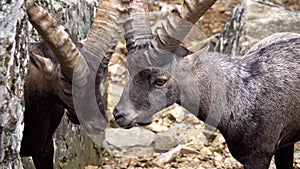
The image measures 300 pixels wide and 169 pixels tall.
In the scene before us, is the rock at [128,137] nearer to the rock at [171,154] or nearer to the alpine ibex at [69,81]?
the rock at [171,154]

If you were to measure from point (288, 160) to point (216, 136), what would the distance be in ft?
6.95

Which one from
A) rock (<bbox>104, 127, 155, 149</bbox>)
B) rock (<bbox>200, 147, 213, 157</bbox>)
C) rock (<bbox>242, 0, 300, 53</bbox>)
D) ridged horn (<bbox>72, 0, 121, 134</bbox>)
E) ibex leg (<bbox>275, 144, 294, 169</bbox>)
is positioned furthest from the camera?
rock (<bbox>242, 0, 300, 53</bbox>)

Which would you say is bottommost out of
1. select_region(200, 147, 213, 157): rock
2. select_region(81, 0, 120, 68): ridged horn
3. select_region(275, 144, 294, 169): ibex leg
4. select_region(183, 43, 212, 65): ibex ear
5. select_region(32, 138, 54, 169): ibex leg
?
select_region(200, 147, 213, 157): rock

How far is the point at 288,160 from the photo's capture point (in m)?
6.74

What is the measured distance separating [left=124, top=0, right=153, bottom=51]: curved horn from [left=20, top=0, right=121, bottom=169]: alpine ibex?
122mm

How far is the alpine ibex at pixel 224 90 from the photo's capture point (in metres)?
5.68

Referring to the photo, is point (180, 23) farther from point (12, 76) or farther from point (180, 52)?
point (12, 76)

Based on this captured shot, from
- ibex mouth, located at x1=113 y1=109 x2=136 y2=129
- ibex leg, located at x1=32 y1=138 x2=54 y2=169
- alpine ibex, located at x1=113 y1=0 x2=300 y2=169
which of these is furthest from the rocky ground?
ibex mouth, located at x1=113 y1=109 x2=136 y2=129

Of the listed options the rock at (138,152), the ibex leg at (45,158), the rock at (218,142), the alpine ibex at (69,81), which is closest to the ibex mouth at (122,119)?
the alpine ibex at (69,81)

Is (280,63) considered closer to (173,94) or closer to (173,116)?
(173,94)

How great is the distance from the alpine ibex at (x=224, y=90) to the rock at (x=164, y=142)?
97.6 inches

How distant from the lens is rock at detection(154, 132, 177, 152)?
8.44 metres

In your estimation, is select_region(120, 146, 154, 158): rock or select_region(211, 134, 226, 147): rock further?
select_region(211, 134, 226, 147): rock

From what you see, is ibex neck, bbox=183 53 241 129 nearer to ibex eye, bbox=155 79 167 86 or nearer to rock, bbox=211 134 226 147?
ibex eye, bbox=155 79 167 86
